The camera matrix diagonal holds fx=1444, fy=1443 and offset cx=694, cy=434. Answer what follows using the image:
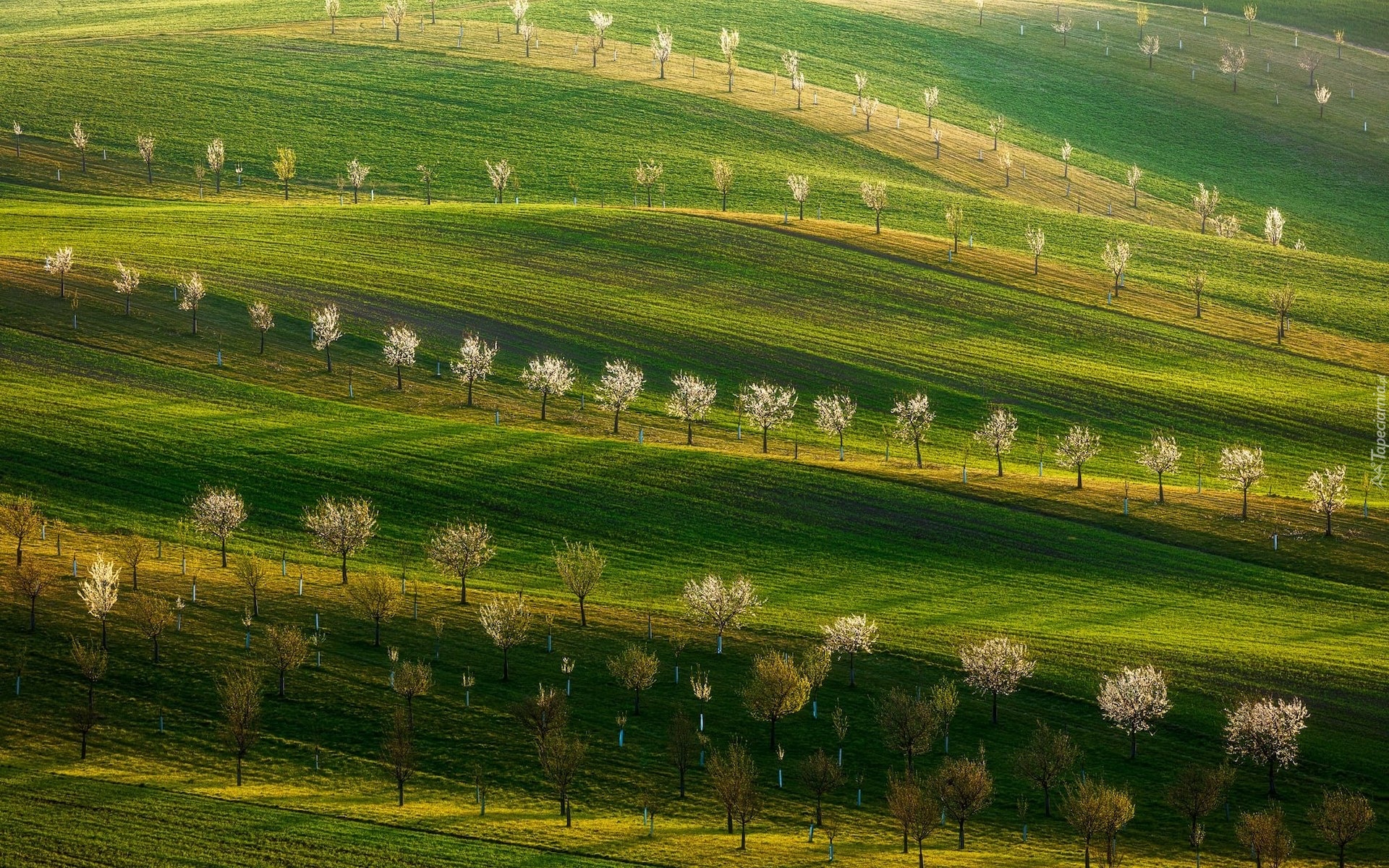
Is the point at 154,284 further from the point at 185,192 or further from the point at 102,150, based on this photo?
the point at 102,150

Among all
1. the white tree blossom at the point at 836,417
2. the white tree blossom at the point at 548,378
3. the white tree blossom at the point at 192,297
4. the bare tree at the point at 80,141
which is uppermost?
the bare tree at the point at 80,141

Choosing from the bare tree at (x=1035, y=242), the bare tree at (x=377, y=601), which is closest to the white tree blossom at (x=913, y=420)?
the bare tree at (x=1035, y=242)

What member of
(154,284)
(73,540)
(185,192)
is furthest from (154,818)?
(185,192)

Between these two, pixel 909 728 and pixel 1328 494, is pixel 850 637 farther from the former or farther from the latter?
pixel 1328 494

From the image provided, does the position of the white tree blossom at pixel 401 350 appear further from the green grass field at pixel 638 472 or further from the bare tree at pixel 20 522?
the bare tree at pixel 20 522

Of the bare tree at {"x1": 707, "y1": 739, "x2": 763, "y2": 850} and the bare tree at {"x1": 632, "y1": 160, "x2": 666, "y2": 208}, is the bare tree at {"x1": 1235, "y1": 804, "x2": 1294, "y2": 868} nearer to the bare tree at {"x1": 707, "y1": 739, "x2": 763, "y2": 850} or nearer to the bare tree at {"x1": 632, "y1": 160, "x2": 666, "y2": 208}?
the bare tree at {"x1": 707, "y1": 739, "x2": 763, "y2": 850}

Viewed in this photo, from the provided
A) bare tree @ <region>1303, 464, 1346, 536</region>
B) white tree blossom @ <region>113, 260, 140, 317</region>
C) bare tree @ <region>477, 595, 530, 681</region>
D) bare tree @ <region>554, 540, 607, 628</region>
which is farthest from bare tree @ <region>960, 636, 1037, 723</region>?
white tree blossom @ <region>113, 260, 140, 317</region>
